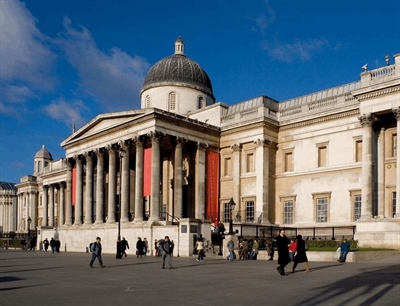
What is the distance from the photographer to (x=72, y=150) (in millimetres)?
52781

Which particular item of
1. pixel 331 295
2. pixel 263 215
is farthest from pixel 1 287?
pixel 263 215

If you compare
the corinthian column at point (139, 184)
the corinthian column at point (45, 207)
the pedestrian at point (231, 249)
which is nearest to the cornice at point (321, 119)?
the corinthian column at point (139, 184)

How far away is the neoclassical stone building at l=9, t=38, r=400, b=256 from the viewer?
115ft

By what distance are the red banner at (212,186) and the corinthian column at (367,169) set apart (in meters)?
15.4

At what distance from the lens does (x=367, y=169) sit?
113 feet

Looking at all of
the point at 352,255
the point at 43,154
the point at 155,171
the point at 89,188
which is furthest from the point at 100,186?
the point at 43,154

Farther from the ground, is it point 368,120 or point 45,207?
point 368,120

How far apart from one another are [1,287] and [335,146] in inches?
1210

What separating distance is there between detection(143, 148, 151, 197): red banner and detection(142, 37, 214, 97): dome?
520 inches

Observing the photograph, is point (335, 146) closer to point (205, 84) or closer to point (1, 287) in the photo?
point (205, 84)

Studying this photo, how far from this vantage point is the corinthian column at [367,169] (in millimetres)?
34000

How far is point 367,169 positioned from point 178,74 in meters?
25.5

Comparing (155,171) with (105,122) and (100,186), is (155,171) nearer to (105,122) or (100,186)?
(105,122)

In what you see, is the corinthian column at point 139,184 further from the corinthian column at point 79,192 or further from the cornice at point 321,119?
the cornice at point 321,119
